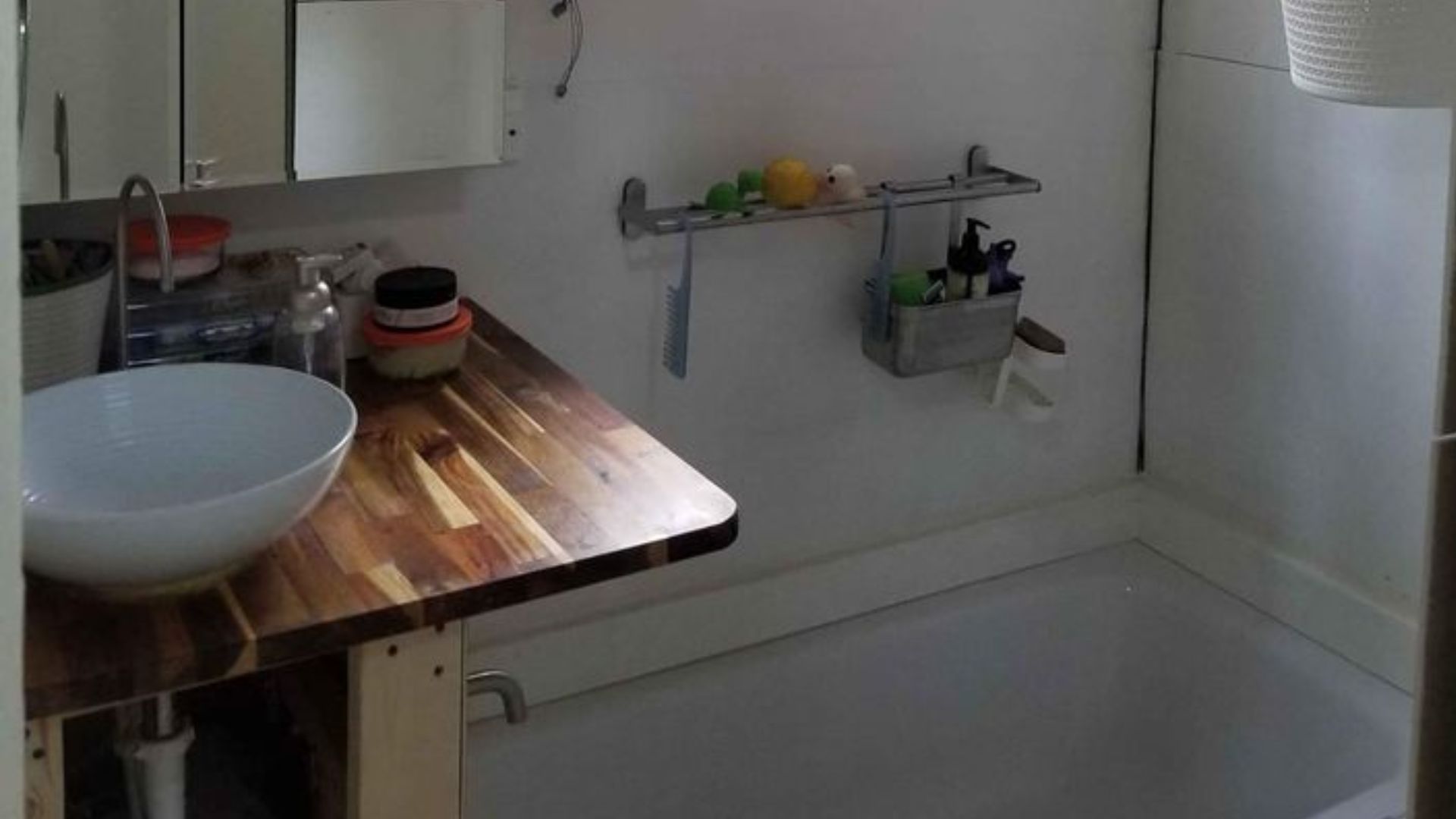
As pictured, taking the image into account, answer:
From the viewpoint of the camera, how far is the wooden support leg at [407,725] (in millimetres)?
1241

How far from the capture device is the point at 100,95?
4.90ft

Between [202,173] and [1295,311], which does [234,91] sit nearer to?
[202,173]

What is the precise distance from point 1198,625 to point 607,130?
1.13 meters

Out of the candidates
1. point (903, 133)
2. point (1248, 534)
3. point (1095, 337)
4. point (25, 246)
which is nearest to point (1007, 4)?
point (903, 133)

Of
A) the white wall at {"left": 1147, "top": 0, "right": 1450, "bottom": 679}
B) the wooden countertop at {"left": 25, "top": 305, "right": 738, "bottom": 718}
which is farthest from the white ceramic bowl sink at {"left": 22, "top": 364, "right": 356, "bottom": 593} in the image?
the white wall at {"left": 1147, "top": 0, "right": 1450, "bottom": 679}

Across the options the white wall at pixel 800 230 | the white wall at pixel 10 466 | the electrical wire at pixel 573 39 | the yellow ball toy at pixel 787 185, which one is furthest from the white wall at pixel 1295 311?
the white wall at pixel 10 466

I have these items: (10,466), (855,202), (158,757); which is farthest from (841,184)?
(10,466)

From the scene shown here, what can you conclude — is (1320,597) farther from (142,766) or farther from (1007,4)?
(142,766)

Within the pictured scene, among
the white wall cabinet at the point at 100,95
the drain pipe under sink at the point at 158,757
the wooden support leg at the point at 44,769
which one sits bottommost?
the drain pipe under sink at the point at 158,757

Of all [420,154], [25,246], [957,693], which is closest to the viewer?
[25,246]

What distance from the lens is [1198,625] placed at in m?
2.34

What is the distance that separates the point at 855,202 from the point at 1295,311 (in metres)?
0.67

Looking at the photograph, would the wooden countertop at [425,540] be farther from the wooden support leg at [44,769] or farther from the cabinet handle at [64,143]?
the cabinet handle at [64,143]

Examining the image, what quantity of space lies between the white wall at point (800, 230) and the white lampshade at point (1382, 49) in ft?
2.15
